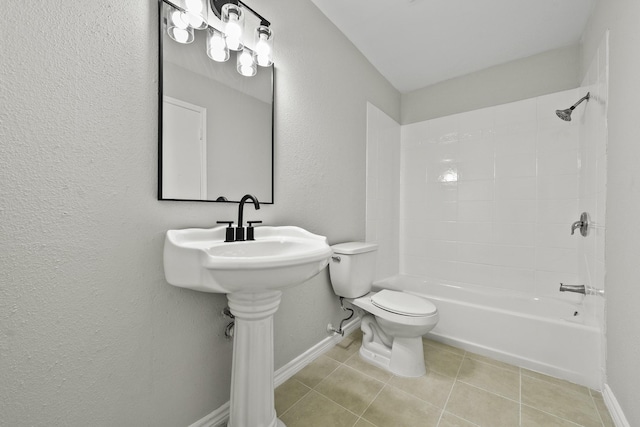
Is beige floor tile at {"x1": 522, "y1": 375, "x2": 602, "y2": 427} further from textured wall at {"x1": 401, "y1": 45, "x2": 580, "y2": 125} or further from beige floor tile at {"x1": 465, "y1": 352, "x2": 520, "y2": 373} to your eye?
textured wall at {"x1": 401, "y1": 45, "x2": 580, "y2": 125}

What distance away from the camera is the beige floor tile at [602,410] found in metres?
1.18

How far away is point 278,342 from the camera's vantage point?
4.67 feet

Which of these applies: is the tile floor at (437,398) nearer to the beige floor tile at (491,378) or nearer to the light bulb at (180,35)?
the beige floor tile at (491,378)

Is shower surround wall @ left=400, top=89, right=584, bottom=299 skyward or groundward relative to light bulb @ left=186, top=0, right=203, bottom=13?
groundward

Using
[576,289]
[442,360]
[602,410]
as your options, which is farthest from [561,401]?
[576,289]

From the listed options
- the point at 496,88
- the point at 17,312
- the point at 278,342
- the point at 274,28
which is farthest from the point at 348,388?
the point at 496,88

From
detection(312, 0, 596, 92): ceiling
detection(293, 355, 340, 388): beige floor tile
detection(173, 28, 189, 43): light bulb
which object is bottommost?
detection(293, 355, 340, 388): beige floor tile

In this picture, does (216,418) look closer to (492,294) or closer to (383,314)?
(383,314)

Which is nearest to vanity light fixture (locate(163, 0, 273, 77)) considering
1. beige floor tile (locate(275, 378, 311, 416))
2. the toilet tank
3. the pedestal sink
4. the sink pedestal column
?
the pedestal sink

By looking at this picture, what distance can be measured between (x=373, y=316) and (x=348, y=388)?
0.48m

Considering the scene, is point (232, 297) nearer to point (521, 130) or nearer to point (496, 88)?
point (521, 130)

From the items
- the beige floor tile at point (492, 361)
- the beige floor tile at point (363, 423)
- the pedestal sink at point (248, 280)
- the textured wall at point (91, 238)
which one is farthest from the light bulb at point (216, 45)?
the beige floor tile at point (492, 361)

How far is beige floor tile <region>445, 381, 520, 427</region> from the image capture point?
47.1 inches

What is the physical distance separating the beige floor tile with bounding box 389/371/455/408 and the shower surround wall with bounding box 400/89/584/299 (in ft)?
3.81
